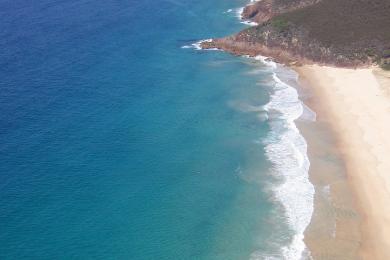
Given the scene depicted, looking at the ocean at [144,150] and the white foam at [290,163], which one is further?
the white foam at [290,163]

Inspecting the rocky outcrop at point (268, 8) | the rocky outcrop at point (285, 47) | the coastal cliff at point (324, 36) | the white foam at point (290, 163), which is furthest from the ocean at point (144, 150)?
the rocky outcrop at point (268, 8)

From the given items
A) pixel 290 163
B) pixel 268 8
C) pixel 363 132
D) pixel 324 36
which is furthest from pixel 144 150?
pixel 268 8

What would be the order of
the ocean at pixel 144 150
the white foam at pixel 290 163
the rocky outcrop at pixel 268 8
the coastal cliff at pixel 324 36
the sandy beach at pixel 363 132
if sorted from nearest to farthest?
1. the ocean at pixel 144 150
2. the sandy beach at pixel 363 132
3. the white foam at pixel 290 163
4. the coastal cliff at pixel 324 36
5. the rocky outcrop at pixel 268 8

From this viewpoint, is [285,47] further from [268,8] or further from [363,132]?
[363,132]

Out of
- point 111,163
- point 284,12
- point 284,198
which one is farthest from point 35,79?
point 284,12

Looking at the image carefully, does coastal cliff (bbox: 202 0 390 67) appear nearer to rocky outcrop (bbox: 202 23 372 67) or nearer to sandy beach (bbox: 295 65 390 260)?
rocky outcrop (bbox: 202 23 372 67)

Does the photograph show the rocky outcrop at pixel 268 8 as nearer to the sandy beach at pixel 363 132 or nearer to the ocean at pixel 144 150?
the ocean at pixel 144 150

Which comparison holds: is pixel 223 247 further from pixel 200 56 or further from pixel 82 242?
pixel 200 56
